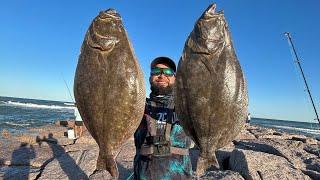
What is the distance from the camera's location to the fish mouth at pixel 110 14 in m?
3.28

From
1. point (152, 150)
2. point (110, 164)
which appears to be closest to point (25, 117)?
point (152, 150)

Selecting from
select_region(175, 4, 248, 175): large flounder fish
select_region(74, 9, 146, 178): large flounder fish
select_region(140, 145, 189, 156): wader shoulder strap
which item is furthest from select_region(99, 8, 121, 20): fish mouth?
Result: select_region(140, 145, 189, 156): wader shoulder strap

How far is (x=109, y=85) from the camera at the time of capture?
10.5 feet

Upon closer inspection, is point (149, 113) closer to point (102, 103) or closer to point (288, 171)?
point (102, 103)

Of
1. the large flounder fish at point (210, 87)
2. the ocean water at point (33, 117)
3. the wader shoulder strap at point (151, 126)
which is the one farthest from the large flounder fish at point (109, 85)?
the ocean water at point (33, 117)

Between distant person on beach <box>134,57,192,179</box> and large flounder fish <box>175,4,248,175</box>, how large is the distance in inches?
61.4

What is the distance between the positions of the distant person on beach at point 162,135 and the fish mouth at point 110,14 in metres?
1.42

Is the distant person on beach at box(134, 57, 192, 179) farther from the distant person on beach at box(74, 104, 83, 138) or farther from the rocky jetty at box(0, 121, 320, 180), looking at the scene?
the distant person on beach at box(74, 104, 83, 138)

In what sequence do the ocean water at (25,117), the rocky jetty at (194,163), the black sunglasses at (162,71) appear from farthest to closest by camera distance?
the ocean water at (25,117)
the rocky jetty at (194,163)
the black sunglasses at (162,71)

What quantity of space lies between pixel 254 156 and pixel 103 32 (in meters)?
5.47

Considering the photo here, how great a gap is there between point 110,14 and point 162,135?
1849 millimetres

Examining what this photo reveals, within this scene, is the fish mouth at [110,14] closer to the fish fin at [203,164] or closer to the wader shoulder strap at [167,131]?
the fish fin at [203,164]

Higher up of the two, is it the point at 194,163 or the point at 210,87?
the point at 210,87

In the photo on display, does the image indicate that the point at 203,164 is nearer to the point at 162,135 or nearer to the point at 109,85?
the point at 109,85
